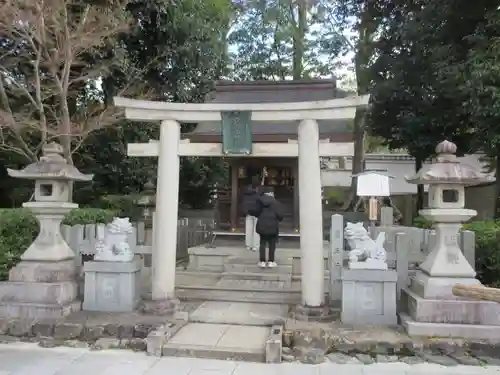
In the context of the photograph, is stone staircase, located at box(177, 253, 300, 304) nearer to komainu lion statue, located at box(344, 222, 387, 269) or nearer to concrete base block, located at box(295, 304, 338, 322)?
concrete base block, located at box(295, 304, 338, 322)

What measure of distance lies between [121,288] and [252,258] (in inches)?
146

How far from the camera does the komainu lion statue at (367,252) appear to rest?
252 inches

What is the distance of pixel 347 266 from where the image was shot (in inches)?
267

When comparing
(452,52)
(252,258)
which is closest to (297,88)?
(452,52)

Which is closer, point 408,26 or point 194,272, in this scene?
point 194,272

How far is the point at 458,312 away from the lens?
5863 mm

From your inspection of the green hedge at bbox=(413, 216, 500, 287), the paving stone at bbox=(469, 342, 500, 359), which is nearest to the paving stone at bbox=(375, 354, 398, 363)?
the paving stone at bbox=(469, 342, 500, 359)

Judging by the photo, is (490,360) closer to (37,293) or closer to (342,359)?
(342,359)

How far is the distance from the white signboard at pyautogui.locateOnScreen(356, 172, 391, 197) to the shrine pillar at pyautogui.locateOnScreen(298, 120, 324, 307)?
3.78 meters

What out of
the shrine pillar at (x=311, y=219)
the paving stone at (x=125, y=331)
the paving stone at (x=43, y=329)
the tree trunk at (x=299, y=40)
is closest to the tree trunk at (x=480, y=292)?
the shrine pillar at (x=311, y=219)

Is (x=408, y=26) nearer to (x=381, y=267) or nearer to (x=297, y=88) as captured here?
(x=297, y=88)

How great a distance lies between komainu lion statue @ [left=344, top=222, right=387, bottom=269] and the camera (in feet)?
21.0

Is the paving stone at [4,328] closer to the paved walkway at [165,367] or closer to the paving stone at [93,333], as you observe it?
the paved walkway at [165,367]

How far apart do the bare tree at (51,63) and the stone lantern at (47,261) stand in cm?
339
